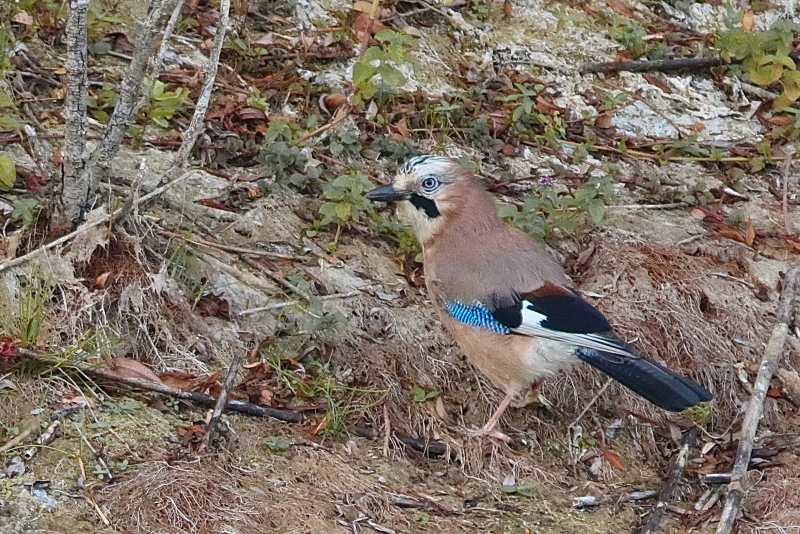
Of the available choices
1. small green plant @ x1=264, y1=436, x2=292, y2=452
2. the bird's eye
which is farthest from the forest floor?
the bird's eye

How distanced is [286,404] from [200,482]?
25.4 inches

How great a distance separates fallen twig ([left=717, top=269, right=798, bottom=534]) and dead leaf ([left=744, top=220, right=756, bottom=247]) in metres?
0.33

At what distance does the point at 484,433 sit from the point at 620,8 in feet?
12.9

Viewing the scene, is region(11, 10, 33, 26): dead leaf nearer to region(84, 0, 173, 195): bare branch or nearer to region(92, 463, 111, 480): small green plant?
region(84, 0, 173, 195): bare branch

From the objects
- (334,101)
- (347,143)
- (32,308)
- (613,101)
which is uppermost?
(613,101)

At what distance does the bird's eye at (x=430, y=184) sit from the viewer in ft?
14.0

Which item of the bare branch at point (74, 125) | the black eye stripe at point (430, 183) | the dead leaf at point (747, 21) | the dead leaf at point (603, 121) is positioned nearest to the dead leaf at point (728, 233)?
the dead leaf at point (603, 121)

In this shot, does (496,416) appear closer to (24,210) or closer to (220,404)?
(220,404)

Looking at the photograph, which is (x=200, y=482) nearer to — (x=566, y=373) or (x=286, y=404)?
(x=286, y=404)

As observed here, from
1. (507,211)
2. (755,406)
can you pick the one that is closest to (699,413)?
(755,406)

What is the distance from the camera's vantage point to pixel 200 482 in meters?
3.19

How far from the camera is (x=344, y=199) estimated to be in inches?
179

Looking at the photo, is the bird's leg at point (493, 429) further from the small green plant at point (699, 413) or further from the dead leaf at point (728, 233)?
the dead leaf at point (728, 233)

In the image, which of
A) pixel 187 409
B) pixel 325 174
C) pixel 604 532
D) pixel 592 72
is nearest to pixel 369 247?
pixel 325 174
